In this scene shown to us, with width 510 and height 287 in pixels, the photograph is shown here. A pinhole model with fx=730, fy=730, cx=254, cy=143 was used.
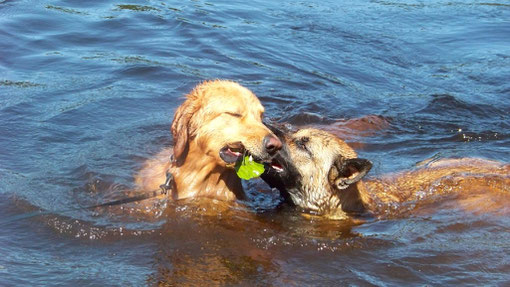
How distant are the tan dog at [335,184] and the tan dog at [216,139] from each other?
0.55m

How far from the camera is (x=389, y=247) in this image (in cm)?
755

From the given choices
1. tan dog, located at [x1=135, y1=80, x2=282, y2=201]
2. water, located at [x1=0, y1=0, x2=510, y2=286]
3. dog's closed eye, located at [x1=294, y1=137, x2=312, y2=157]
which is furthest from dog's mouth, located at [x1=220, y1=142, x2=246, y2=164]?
dog's closed eye, located at [x1=294, y1=137, x2=312, y2=157]

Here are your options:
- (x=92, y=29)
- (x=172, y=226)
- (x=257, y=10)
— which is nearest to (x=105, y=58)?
(x=92, y=29)

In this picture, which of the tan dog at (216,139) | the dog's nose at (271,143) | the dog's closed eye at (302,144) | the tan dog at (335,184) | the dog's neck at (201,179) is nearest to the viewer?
the dog's nose at (271,143)

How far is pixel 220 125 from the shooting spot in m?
7.73

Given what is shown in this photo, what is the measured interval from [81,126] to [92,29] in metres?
4.69

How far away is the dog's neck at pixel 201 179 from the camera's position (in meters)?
8.05

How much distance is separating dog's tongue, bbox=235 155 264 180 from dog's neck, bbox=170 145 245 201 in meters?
0.56

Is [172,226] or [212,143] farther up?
[212,143]

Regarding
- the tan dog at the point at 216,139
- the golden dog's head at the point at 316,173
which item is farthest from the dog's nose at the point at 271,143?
the golden dog's head at the point at 316,173

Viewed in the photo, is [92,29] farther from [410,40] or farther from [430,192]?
[430,192]

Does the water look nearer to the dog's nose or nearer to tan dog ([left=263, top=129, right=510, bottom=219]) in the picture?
tan dog ([left=263, top=129, right=510, bottom=219])

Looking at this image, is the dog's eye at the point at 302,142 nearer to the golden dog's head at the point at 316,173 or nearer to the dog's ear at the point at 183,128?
the golden dog's head at the point at 316,173

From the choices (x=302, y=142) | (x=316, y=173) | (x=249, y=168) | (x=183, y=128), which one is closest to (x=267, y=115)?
(x=302, y=142)
